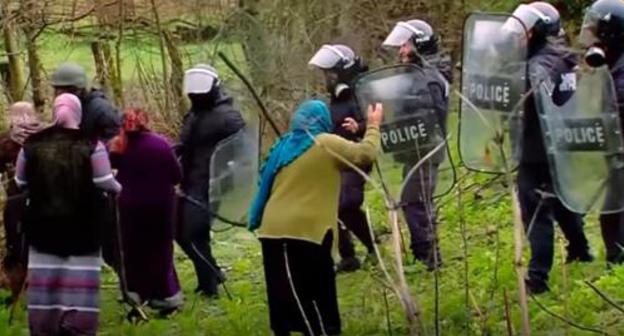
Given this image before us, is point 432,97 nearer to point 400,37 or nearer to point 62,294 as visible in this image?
point 400,37

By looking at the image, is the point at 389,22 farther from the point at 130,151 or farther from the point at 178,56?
the point at 130,151

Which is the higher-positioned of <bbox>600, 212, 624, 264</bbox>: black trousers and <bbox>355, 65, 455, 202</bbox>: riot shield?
<bbox>355, 65, 455, 202</bbox>: riot shield

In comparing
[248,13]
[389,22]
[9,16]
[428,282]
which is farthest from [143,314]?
[389,22]

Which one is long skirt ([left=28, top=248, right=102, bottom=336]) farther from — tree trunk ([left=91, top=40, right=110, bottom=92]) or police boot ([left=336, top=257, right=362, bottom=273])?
tree trunk ([left=91, top=40, right=110, bottom=92])

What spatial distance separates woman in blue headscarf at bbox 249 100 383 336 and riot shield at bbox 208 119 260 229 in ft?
4.58

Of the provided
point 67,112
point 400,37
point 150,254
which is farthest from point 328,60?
point 67,112

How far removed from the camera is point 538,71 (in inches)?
326

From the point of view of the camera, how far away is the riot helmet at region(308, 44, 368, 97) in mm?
10086

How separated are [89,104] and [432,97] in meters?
2.41

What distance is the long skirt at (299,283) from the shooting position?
27.0 ft

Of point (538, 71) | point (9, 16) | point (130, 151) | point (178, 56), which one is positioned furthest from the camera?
point (178, 56)

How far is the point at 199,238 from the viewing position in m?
10.2

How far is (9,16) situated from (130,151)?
5264 millimetres

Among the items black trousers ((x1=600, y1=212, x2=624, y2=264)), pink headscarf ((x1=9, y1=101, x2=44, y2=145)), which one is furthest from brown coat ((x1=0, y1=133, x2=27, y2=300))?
black trousers ((x1=600, y1=212, x2=624, y2=264))
